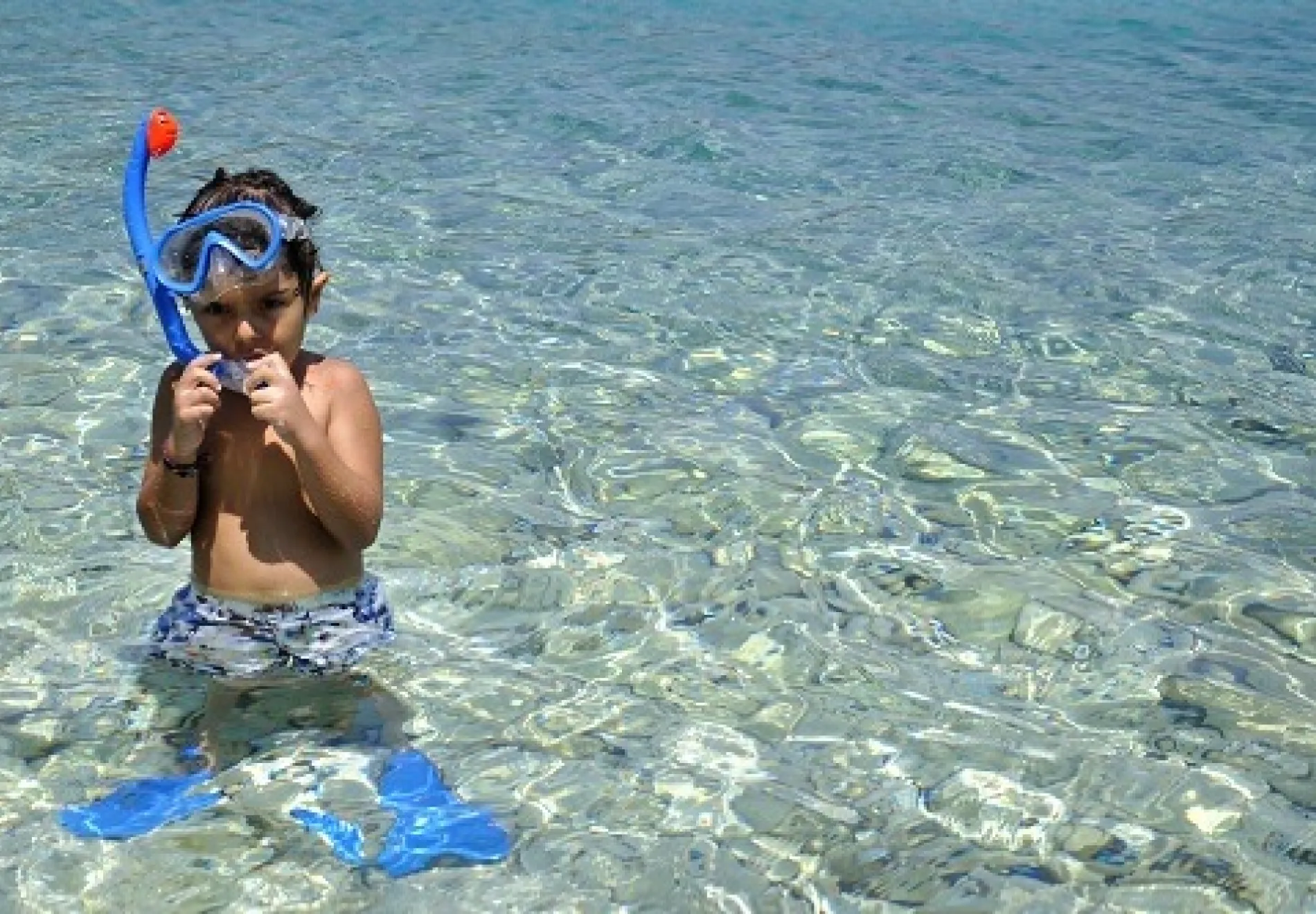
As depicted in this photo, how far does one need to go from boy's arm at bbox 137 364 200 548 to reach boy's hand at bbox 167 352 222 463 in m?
0.08

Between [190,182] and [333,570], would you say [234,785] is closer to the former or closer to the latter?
[333,570]

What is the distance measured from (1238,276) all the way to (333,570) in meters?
4.65

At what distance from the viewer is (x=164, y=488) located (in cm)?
325

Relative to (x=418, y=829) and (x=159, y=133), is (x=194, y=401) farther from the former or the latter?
(x=418, y=829)

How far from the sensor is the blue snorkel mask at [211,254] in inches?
123

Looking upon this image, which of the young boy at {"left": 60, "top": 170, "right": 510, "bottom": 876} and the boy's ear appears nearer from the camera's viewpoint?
the young boy at {"left": 60, "top": 170, "right": 510, "bottom": 876}

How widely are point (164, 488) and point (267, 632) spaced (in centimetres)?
35

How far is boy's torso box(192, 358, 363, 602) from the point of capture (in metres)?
3.34

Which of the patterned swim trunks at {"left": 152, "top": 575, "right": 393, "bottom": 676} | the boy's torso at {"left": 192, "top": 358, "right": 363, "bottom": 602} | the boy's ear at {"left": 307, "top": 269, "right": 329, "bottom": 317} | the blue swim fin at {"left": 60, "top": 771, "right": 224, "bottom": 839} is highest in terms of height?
the boy's ear at {"left": 307, "top": 269, "right": 329, "bottom": 317}

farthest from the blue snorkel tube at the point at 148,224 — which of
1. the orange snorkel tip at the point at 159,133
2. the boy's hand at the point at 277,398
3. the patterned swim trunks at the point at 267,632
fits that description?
the patterned swim trunks at the point at 267,632

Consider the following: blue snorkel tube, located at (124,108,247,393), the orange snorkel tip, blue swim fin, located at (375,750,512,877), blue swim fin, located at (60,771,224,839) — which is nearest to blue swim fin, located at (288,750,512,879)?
blue swim fin, located at (375,750,512,877)

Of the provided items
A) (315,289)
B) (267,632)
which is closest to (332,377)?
(315,289)

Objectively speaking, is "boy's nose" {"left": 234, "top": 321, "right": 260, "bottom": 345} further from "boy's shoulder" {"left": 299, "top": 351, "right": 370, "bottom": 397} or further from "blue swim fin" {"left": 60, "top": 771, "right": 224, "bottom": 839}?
"blue swim fin" {"left": 60, "top": 771, "right": 224, "bottom": 839}

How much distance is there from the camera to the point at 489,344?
5992 mm
